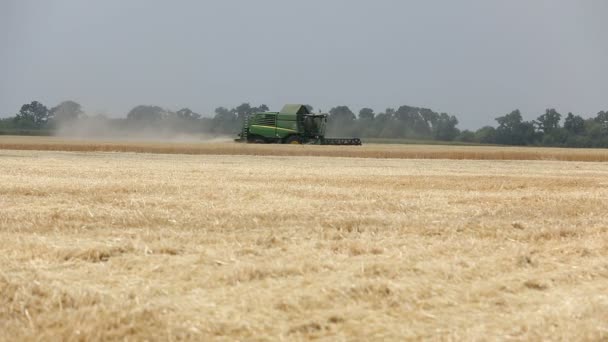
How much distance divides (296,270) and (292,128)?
146 ft

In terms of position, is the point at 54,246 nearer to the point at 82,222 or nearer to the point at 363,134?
the point at 82,222

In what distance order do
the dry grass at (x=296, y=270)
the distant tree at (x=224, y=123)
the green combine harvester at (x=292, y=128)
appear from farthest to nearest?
the distant tree at (x=224, y=123) < the green combine harvester at (x=292, y=128) < the dry grass at (x=296, y=270)

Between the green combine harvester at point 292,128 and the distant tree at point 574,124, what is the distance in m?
55.0

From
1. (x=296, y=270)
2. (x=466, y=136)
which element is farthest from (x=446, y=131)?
(x=296, y=270)

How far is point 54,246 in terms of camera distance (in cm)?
650

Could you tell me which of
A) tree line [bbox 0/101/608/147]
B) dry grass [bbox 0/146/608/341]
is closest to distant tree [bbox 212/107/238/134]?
tree line [bbox 0/101/608/147]

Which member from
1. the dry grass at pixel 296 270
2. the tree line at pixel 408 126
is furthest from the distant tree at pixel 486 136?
the dry grass at pixel 296 270

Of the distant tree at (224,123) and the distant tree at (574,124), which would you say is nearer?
the distant tree at (224,123)

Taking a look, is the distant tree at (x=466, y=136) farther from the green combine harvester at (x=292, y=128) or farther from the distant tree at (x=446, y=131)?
the green combine harvester at (x=292, y=128)

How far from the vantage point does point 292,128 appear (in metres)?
50.0

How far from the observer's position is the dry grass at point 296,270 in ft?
14.9

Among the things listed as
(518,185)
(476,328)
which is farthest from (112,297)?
(518,185)

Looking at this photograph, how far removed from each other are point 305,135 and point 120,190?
3858 cm

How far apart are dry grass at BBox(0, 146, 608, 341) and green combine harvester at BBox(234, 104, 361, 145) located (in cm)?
3936
